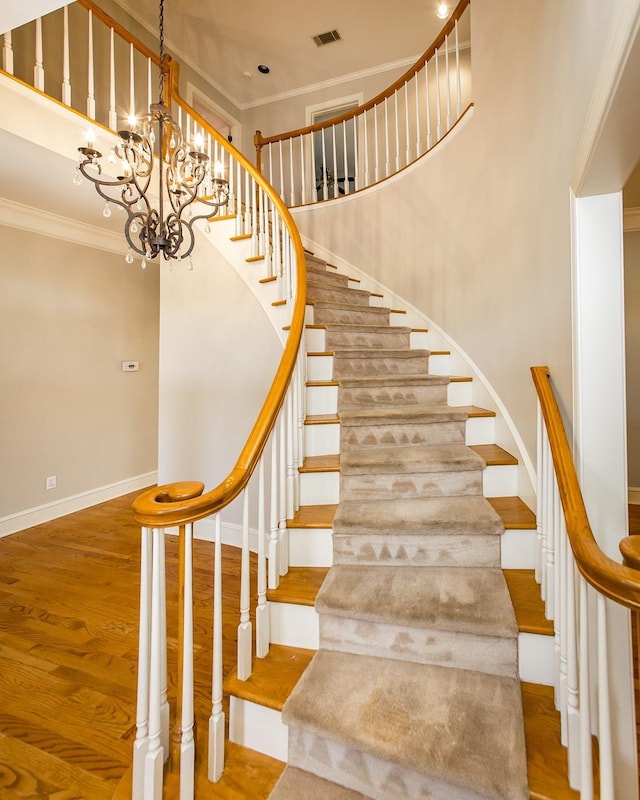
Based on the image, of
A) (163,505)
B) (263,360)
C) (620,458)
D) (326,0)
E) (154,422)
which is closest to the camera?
(163,505)

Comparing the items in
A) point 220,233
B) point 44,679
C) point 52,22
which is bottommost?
point 44,679

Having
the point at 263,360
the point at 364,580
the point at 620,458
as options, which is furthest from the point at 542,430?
the point at 263,360

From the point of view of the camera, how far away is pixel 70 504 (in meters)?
3.92

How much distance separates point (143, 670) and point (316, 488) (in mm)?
1135

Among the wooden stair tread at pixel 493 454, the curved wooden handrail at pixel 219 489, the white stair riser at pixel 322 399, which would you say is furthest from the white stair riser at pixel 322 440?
the wooden stair tread at pixel 493 454

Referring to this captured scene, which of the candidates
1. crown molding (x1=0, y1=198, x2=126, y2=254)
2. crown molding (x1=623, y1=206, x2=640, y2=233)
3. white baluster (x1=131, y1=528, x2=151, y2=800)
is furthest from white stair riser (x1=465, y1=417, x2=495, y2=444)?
crown molding (x1=0, y1=198, x2=126, y2=254)

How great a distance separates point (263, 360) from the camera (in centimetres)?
312

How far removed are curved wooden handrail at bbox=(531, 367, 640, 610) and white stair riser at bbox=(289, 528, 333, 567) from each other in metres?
0.99

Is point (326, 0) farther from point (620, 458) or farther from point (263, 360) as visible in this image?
Result: point (620, 458)

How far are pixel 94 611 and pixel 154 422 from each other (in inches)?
115

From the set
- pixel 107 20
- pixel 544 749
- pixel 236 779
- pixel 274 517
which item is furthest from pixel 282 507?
pixel 107 20

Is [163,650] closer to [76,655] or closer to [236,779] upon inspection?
[236,779]

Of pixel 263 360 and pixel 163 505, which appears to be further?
pixel 263 360

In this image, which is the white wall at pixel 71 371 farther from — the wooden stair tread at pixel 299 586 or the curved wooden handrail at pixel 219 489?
the wooden stair tread at pixel 299 586
